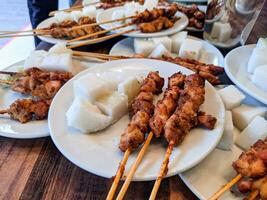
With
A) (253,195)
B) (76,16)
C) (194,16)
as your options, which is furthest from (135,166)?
(194,16)

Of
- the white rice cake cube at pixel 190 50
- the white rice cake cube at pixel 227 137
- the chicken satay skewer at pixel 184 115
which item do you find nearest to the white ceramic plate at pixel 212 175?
the white rice cake cube at pixel 227 137

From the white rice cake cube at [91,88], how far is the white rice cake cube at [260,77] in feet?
2.45

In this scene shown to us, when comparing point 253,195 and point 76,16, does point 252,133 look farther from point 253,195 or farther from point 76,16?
point 76,16

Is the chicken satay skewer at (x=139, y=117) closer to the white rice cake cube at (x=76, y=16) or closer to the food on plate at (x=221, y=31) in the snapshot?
the food on plate at (x=221, y=31)

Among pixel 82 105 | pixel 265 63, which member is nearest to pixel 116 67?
pixel 82 105

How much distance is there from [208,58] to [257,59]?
0.41 m

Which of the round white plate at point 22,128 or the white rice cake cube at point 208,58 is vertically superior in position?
the white rice cake cube at point 208,58

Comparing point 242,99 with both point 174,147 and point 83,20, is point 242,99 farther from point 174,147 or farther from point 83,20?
point 83,20

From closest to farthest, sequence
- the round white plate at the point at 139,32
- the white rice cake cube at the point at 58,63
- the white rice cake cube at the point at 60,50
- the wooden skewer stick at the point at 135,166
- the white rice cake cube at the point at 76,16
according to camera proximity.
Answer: the wooden skewer stick at the point at 135,166 → the white rice cake cube at the point at 58,63 → the white rice cake cube at the point at 60,50 → the round white plate at the point at 139,32 → the white rice cake cube at the point at 76,16

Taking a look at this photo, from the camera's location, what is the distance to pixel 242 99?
4.41ft

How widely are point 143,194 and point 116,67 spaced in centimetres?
73

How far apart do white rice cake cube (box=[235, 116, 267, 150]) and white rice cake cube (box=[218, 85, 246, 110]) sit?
0.14 m

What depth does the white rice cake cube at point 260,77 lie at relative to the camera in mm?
1356

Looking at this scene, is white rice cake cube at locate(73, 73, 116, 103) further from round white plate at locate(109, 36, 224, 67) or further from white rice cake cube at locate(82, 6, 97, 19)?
white rice cake cube at locate(82, 6, 97, 19)
